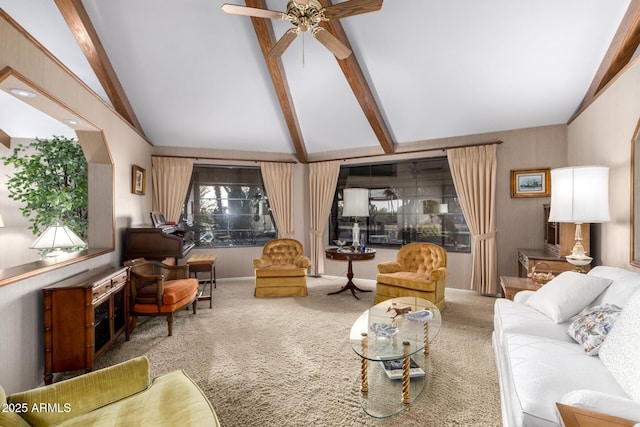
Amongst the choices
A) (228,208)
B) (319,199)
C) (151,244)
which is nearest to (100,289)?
(151,244)

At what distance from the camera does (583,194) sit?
2.76 meters

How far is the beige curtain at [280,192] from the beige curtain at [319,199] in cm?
43

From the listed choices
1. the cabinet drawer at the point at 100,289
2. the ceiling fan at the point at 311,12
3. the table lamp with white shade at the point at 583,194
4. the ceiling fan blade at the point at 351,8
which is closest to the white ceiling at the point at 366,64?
the ceiling fan at the point at 311,12

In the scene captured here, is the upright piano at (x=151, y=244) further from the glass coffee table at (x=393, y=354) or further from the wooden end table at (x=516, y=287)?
the wooden end table at (x=516, y=287)

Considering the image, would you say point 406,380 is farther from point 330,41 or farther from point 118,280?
point 330,41

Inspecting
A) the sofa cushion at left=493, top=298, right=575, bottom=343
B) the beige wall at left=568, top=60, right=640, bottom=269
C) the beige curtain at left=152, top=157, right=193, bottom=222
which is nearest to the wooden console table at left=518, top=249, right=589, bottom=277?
the beige wall at left=568, top=60, right=640, bottom=269

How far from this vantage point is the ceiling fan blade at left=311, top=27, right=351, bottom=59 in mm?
3047

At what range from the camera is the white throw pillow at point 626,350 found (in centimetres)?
142

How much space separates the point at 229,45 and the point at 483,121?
383 cm

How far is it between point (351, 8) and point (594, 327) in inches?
117

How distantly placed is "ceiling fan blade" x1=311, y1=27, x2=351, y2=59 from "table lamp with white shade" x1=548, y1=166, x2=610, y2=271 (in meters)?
2.40

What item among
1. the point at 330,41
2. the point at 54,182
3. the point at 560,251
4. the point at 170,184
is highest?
the point at 330,41

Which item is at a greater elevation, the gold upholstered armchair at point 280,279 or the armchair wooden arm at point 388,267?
the armchair wooden arm at point 388,267

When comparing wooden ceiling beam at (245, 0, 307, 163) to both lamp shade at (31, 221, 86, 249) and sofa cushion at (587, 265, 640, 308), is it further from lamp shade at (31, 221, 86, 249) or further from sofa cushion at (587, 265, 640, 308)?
sofa cushion at (587, 265, 640, 308)
